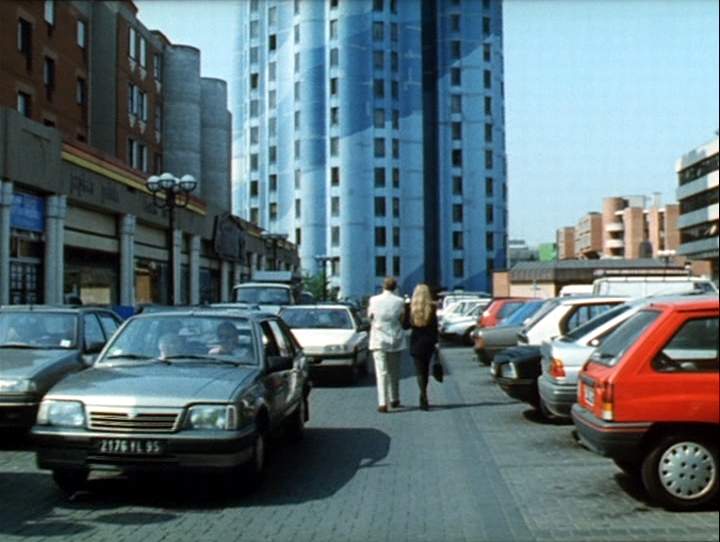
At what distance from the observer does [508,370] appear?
459 inches

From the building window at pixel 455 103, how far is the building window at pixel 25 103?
5755 cm

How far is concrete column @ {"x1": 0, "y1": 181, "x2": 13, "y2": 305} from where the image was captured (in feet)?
71.3

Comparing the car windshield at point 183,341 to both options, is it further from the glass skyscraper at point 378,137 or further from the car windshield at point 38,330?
the glass skyscraper at point 378,137

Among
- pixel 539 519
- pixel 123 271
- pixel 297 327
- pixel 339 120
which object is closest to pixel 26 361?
pixel 539 519

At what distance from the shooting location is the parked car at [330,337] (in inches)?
659

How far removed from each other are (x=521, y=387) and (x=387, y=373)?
212 cm

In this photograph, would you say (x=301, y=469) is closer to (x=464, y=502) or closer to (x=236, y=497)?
(x=236, y=497)

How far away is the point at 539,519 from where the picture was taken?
6.66 metres

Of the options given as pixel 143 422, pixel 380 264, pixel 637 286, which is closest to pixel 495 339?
pixel 637 286

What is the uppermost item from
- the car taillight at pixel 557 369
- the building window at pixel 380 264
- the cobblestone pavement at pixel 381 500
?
the building window at pixel 380 264

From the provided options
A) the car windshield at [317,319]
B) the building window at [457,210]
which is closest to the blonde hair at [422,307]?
the car windshield at [317,319]

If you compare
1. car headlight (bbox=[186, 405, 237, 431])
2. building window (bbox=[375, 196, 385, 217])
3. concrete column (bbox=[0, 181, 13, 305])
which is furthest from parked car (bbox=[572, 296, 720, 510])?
building window (bbox=[375, 196, 385, 217])

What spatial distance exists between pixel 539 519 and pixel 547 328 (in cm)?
637

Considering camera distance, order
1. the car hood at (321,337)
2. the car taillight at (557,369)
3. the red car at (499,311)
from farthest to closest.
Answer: the red car at (499,311), the car hood at (321,337), the car taillight at (557,369)
